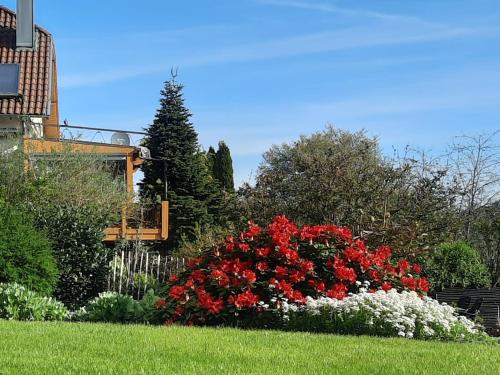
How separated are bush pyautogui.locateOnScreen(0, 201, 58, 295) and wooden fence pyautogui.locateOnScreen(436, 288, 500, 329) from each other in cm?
704

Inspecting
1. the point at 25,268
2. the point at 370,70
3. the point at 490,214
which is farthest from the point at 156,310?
the point at 490,214

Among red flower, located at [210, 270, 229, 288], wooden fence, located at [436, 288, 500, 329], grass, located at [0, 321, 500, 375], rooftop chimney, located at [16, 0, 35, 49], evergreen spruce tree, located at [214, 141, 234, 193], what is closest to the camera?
grass, located at [0, 321, 500, 375]

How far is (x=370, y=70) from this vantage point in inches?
481

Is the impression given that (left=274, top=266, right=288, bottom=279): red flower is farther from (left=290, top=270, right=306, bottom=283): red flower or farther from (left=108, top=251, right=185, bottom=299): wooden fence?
(left=108, top=251, right=185, bottom=299): wooden fence

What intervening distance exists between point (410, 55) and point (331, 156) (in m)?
3.80

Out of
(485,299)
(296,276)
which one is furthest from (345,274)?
(485,299)

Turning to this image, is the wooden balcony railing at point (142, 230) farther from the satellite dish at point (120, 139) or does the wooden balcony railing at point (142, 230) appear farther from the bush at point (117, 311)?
the bush at point (117, 311)

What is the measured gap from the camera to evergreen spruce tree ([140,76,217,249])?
90.8 ft

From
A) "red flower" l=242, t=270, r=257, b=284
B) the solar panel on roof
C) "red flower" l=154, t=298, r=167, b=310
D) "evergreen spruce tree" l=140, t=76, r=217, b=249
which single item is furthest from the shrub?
"evergreen spruce tree" l=140, t=76, r=217, b=249

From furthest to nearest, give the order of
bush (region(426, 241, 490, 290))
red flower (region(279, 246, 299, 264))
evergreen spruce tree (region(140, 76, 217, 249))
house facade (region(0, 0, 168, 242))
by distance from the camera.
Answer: evergreen spruce tree (region(140, 76, 217, 249))
house facade (region(0, 0, 168, 242))
bush (region(426, 241, 490, 290))
red flower (region(279, 246, 299, 264))

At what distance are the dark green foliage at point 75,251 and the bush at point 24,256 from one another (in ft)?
7.28

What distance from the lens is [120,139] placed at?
2336cm

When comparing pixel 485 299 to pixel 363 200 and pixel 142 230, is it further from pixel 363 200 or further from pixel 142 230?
pixel 142 230

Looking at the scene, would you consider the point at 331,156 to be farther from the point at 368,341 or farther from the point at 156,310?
the point at 368,341
